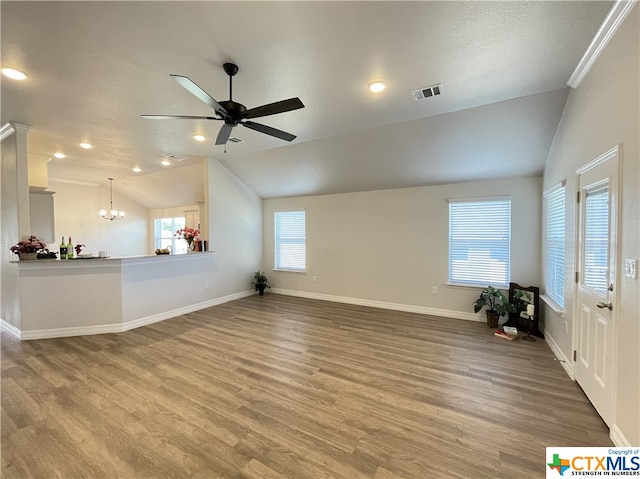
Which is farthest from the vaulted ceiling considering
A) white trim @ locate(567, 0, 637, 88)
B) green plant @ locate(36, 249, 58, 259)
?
green plant @ locate(36, 249, 58, 259)

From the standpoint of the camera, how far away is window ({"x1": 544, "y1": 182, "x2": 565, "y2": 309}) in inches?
123

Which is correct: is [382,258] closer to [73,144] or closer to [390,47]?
[390,47]

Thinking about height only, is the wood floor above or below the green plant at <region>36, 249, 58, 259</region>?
below

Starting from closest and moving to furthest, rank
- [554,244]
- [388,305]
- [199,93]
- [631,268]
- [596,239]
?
1. [631,268]
2. [199,93]
3. [596,239]
4. [554,244]
5. [388,305]

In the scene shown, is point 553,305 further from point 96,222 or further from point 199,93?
point 96,222

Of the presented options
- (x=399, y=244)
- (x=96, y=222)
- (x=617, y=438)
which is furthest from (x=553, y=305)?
(x=96, y=222)

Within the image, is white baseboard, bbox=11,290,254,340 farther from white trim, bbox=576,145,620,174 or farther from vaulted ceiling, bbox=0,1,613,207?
white trim, bbox=576,145,620,174

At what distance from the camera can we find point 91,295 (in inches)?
154

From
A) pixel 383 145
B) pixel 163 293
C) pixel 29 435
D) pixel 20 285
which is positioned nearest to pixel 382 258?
pixel 383 145

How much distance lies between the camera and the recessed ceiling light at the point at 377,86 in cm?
257

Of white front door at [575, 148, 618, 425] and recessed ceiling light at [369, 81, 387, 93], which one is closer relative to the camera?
white front door at [575, 148, 618, 425]

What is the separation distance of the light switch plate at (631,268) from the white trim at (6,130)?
21.7ft

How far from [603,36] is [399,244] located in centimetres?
359

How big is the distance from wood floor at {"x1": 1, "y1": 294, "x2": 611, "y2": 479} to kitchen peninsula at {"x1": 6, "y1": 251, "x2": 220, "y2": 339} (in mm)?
288
